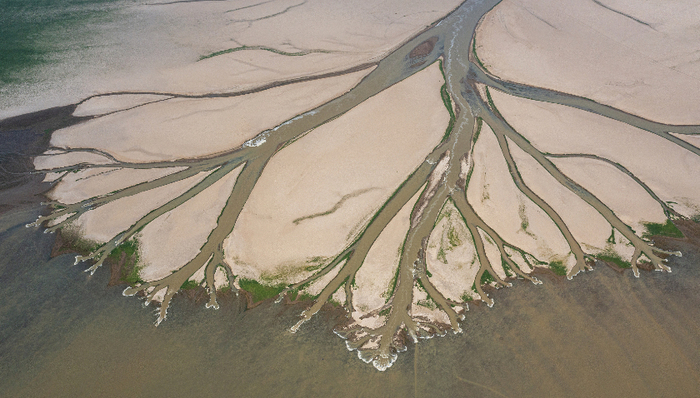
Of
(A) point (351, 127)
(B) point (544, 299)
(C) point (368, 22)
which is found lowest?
(B) point (544, 299)

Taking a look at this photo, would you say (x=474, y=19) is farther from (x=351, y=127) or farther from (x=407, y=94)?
(x=351, y=127)

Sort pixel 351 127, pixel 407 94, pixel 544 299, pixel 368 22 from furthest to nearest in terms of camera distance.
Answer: pixel 368 22 → pixel 407 94 → pixel 351 127 → pixel 544 299

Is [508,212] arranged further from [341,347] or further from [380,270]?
[341,347]

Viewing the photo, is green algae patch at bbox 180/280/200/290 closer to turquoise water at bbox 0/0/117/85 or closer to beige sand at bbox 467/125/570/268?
beige sand at bbox 467/125/570/268

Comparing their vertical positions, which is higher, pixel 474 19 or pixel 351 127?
pixel 474 19

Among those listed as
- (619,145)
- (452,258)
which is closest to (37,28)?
(452,258)

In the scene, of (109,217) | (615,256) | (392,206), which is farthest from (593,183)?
(109,217)

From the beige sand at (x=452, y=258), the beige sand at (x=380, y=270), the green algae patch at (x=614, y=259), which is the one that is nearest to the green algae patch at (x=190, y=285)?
the beige sand at (x=380, y=270)

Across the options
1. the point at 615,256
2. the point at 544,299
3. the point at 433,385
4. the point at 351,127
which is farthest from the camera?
the point at 351,127
